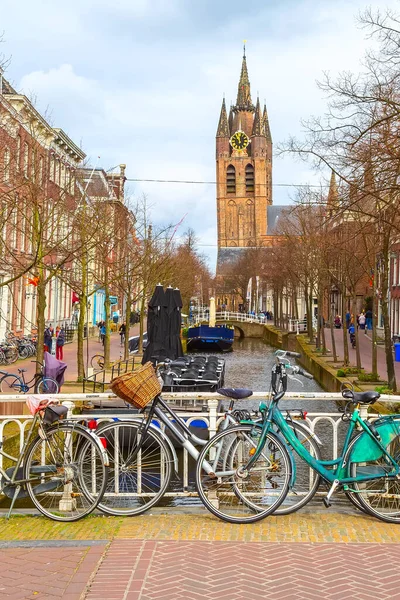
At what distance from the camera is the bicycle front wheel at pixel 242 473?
21.0 ft

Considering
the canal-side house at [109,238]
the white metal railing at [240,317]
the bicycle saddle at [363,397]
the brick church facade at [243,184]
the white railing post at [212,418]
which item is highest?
the brick church facade at [243,184]

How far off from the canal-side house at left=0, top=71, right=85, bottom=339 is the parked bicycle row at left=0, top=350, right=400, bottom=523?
221 inches

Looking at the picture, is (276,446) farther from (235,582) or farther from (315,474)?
(235,582)

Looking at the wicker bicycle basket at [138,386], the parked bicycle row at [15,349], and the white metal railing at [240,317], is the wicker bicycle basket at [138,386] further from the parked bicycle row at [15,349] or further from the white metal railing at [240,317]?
the white metal railing at [240,317]

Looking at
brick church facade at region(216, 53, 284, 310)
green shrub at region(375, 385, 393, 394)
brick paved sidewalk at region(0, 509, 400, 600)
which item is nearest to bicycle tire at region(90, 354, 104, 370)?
green shrub at region(375, 385, 393, 394)

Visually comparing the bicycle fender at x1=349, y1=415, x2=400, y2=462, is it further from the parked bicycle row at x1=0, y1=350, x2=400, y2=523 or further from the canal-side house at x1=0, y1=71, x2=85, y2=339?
the canal-side house at x1=0, y1=71, x2=85, y2=339

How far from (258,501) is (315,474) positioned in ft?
1.83

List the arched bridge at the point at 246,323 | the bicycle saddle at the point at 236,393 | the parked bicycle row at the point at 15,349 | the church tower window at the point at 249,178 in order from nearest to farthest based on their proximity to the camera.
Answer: the bicycle saddle at the point at 236,393 < the parked bicycle row at the point at 15,349 < the arched bridge at the point at 246,323 < the church tower window at the point at 249,178

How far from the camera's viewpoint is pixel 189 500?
9.98 meters

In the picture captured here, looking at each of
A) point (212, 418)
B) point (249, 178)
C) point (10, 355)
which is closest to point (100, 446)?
point (212, 418)

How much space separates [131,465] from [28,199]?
1163cm

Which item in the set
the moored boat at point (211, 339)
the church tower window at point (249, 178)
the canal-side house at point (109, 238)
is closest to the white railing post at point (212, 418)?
the canal-side house at point (109, 238)

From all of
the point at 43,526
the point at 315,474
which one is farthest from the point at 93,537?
the point at 315,474

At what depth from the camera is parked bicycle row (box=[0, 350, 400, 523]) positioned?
6.40 metres
